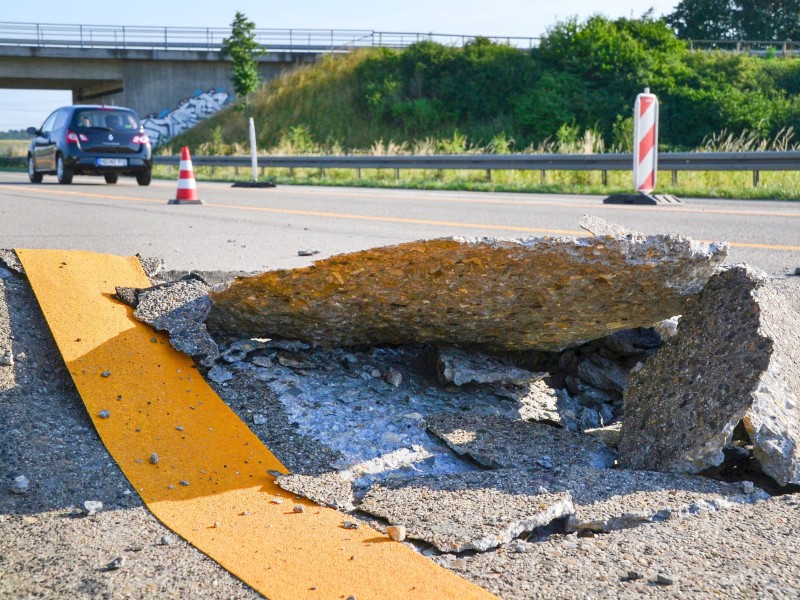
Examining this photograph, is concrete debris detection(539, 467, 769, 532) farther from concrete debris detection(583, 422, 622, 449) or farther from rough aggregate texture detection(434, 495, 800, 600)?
concrete debris detection(583, 422, 622, 449)

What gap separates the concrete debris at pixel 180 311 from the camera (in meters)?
3.35

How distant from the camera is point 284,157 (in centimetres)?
2314

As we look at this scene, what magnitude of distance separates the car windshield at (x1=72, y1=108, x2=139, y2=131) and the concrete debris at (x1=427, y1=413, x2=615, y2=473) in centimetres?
1612

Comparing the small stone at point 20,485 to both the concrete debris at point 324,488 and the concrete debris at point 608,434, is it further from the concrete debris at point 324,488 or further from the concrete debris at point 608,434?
the concrete debris at point 608,434

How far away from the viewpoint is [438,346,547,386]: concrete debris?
3.33 meters

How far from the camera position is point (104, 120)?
17.6 m

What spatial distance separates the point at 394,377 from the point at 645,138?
8.79 metres

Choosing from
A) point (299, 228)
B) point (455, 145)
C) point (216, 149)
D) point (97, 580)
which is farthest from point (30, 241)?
point (216, 149)

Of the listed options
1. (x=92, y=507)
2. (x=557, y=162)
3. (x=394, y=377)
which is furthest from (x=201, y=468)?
(x=557, y=162)

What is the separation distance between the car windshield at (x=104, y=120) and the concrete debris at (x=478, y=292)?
50.4 feet

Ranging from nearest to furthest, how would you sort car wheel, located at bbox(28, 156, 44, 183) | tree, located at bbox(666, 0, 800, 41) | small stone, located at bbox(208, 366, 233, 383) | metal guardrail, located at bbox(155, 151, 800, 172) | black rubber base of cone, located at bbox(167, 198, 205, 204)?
small stone, located at bbox(208, 366, 233, 383), black rubber base of cone, located at bbox(167, 198, 205, 204), metal guardrail, located at bbox(155, 151, 800, 172), car wheel, located at bbox(28, 156, 44, 183), tree, located at bbox(666, 0, 800, 41)

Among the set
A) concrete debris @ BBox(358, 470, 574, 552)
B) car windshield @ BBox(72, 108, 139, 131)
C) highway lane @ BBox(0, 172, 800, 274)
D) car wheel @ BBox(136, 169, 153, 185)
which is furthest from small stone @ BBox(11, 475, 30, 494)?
car windshield @ BBox(72, 108, 139, 131)

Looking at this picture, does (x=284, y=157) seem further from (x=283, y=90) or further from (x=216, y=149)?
(x=283, y=90)

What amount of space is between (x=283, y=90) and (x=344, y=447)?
4088 cm
